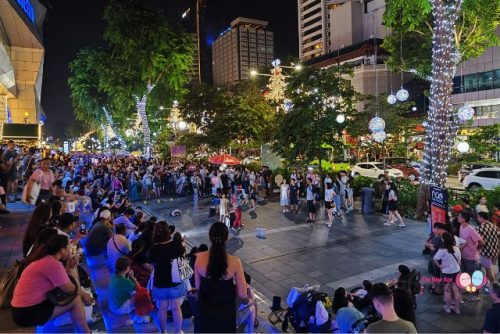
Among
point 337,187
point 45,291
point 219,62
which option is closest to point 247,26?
point 219,62

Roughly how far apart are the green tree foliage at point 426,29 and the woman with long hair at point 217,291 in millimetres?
14543

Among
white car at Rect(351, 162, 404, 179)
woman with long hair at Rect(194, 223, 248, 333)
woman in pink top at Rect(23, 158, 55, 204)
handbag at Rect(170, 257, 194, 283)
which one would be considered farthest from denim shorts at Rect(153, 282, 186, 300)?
white car at Rect(351, 162, 404, 179)

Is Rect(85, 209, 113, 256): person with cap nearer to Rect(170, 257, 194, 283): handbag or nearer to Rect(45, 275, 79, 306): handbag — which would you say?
Rect(170, 257, 194, 283): handbag

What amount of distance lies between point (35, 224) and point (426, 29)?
22271mm

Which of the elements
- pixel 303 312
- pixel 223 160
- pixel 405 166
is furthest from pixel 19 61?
pixel 303 312

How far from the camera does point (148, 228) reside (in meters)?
7.01

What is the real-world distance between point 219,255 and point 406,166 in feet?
92.4

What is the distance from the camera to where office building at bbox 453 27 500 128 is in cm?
3941

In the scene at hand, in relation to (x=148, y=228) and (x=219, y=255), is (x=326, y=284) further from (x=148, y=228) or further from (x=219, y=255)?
(x=219, y=255)

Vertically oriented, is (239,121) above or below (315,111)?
above

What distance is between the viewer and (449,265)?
6152mm

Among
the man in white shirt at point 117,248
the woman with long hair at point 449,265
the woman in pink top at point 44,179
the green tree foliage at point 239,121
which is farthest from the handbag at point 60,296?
the green tree foliage at point 239,121

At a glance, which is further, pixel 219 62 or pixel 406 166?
pixel 219 62

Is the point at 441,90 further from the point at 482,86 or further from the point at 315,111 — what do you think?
the point at 482,86
